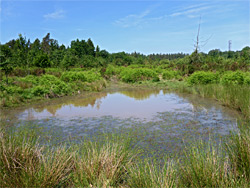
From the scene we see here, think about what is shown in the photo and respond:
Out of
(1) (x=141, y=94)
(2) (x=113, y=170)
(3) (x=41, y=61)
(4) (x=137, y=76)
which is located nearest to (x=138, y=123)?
(2) (x=113, y=170)

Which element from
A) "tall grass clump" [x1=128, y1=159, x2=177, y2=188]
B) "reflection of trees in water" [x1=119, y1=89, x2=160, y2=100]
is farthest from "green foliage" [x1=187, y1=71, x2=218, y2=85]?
"tall grass clump" [x1=128, y1=159, x2=177, y2=188]

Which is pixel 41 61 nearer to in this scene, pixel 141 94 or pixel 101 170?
pixel 141 94

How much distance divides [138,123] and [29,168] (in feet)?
14.6

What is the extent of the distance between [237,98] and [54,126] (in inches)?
268

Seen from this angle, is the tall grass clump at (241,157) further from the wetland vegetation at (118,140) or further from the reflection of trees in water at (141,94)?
the reflection of trees in water at (141,94)

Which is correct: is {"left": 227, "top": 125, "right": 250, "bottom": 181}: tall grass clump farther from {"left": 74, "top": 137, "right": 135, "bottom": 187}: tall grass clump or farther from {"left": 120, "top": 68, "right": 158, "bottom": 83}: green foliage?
{"left": 120, "top": 68, "right": 158, "bottom": 83}: green foliage

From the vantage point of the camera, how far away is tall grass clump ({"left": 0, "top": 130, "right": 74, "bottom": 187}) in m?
2.94

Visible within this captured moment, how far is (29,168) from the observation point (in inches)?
117

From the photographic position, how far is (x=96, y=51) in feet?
198

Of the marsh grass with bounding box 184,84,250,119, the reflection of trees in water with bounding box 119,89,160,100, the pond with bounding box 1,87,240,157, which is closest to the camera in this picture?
the pond with bounding box 1,87,240,157

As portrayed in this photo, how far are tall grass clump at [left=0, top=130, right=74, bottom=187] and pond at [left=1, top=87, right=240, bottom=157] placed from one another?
6.16 feet

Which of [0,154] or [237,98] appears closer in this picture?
[0,154]

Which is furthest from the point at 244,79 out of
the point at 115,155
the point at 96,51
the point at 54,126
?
the point at 96,51

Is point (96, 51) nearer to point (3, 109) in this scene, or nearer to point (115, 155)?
point (3, 109)
